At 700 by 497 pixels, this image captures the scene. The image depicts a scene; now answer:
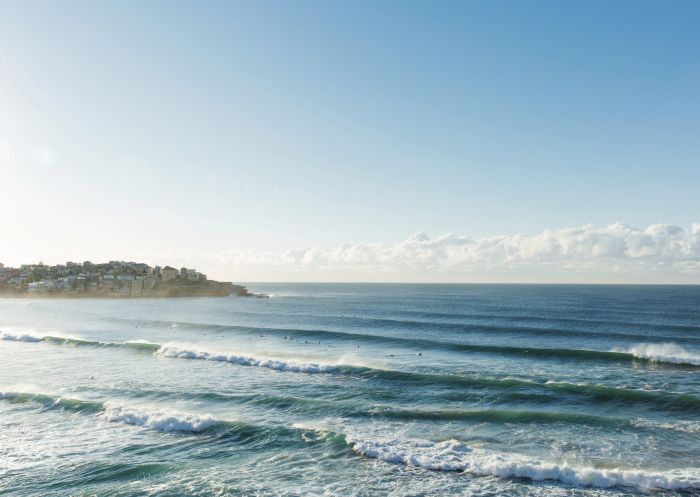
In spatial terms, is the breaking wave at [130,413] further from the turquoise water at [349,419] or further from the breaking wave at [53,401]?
the turquoise water at [349,419]

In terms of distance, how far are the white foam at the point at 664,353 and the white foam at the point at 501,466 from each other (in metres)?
29.7

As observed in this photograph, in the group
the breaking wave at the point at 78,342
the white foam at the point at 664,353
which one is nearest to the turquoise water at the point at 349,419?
the white foam at the point at 664,353

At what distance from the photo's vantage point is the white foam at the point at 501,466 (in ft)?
57.1

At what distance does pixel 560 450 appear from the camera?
67.7 ft

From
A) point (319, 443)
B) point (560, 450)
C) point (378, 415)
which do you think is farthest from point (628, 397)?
point (319, 443)

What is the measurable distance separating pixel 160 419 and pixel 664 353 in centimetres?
4855

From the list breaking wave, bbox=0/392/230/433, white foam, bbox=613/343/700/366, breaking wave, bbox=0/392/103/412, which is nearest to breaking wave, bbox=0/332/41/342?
breaking wave, bbox=0/392/103/412

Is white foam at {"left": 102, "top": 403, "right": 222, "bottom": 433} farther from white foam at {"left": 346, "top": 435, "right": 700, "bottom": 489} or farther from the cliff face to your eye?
the cliff face

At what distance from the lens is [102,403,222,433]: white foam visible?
23.7 m

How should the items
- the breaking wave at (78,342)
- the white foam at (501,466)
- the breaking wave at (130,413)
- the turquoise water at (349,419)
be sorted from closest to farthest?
the white foam at (501,466) → the turquoise water at (349,419) → the breaking wave at (130,413) → the breaking wave at (78,342)

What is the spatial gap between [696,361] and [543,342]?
1575cm

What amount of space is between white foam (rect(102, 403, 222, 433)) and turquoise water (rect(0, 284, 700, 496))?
0.29ft

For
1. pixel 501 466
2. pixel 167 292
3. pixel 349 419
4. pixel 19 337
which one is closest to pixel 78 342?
pixel 19 337

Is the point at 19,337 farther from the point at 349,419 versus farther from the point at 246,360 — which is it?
the point at 349,419
